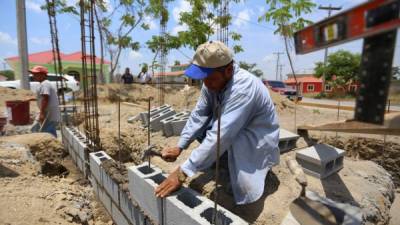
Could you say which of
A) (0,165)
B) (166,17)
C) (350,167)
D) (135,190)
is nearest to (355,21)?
(135,190)

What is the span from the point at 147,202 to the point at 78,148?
256 centimetres

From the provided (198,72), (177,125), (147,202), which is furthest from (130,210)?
(177,125)

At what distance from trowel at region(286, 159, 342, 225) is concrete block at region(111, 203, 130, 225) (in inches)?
69.5

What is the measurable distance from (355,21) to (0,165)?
4.10 meters

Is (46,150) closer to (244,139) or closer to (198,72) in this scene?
(198,72)

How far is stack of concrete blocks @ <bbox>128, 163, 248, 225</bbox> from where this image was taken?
1.86 meters

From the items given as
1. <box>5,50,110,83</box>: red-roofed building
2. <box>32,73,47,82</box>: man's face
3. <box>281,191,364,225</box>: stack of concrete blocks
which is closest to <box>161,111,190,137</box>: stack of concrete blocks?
<box>32,73,47,82</box>: man's face

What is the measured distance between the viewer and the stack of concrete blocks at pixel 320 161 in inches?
112

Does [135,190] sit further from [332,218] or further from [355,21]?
[355,21]

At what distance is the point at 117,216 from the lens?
3.20 meters

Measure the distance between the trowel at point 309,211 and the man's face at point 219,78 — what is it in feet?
3.16

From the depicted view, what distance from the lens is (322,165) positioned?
2816mm

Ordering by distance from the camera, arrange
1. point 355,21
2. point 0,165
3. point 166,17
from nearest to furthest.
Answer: point 355,21 < point 0,165 < point 166,17

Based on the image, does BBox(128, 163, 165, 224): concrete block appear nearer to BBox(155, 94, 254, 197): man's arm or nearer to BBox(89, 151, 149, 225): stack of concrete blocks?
BBox(89, 151, 149, 225): stack of concrete blocks
